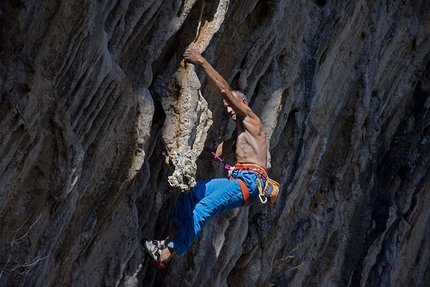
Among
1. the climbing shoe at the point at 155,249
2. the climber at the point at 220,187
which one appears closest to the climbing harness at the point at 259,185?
the climber at the point at 220,187

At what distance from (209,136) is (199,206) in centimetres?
158

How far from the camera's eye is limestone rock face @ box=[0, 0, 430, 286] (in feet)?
21.2

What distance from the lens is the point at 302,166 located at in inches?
427

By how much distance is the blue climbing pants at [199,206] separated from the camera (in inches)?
300

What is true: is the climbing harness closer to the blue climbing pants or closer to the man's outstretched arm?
the blue climbing pants

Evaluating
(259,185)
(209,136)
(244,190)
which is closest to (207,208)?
(244,190)

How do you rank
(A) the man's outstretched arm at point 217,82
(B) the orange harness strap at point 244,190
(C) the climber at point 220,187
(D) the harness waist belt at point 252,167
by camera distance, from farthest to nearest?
(D) the harness waist belt at point 252,167
(B) the orange harness strap at point 244,190
(C) the climber at point 220,187
(A) the man's outstretched arm at point 217,82

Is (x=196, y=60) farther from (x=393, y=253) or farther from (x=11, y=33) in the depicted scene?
(x=393, y=253)

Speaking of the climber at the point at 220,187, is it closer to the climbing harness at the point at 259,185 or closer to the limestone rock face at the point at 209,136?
the climbing harness at the point at 259,185

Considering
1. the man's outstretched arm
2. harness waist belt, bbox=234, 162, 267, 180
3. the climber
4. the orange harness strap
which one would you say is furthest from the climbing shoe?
the man's outstretched arm

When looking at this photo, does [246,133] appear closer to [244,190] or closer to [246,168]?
[246,168]

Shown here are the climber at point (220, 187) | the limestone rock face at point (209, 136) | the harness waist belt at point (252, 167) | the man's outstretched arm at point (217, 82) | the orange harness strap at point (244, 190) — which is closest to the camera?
the limestone rock face at point (209, 136)

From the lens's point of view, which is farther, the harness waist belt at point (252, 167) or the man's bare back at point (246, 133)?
the harness waist belt at point (252, 167)

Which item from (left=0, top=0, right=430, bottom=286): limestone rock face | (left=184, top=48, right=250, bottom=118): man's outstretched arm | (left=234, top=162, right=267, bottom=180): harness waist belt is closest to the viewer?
(left=0, top=0, right=430, bottom=286): limestone rock face
